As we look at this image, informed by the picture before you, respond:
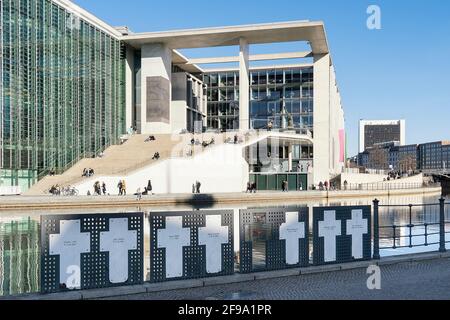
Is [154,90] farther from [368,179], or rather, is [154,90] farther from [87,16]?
[368,179]

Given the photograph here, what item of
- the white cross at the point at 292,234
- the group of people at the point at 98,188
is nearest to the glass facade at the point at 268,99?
the group of people at the point at 98,188

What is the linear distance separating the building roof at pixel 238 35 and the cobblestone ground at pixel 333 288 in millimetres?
51942

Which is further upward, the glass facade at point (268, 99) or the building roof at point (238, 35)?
the building roof at point (238, 35)

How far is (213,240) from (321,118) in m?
59.8

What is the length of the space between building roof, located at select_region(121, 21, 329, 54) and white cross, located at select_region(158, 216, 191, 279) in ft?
173

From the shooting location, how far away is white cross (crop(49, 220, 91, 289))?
8.23 m

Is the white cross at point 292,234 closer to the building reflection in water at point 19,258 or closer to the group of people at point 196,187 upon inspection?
the building reflection in water at point 19,258

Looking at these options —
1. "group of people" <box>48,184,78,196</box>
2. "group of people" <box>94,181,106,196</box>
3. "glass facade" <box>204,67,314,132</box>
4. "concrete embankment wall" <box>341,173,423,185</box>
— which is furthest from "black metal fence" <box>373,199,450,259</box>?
"glass facade" <box>204,67,314,132</box>

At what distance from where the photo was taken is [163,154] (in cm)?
5078

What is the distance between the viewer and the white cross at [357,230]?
35.3 feet

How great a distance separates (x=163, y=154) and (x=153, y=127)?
1356cm

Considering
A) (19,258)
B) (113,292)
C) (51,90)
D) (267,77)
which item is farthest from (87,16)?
(113,292)

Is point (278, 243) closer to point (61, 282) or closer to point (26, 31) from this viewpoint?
point (61, 282)
